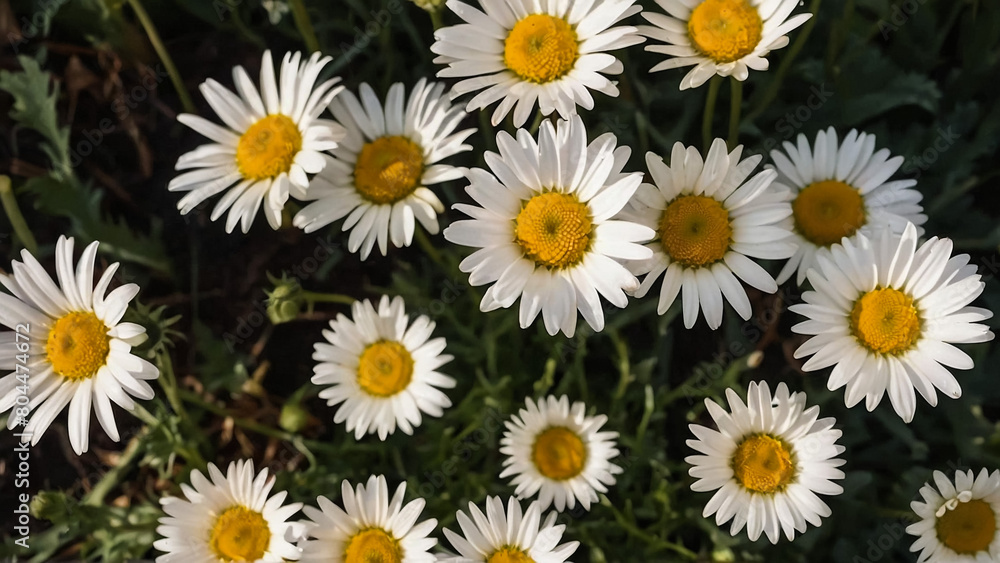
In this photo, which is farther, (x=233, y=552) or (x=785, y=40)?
(x=233, y=552)

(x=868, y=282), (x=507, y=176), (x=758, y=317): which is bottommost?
(x=758, y=317)

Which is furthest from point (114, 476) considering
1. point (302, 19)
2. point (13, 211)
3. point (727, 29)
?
point (727, 29)

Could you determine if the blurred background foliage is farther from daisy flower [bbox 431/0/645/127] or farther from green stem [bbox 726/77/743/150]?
daisy flower [bbox 431/0/645/127]

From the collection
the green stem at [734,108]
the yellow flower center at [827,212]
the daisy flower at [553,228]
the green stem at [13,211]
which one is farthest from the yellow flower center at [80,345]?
the yellow flower center at [827,212]

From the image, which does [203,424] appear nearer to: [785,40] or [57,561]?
[57,561]

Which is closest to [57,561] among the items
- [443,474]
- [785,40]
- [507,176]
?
[443,474]

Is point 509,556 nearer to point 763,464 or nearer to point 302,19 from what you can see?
point 763,464

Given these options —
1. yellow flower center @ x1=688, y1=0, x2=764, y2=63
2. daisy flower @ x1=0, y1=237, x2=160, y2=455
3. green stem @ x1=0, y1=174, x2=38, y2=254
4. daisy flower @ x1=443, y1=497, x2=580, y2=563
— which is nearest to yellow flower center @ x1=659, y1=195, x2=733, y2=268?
yellow flower center @ x1=688, y1=0, x2=764, y2=63
